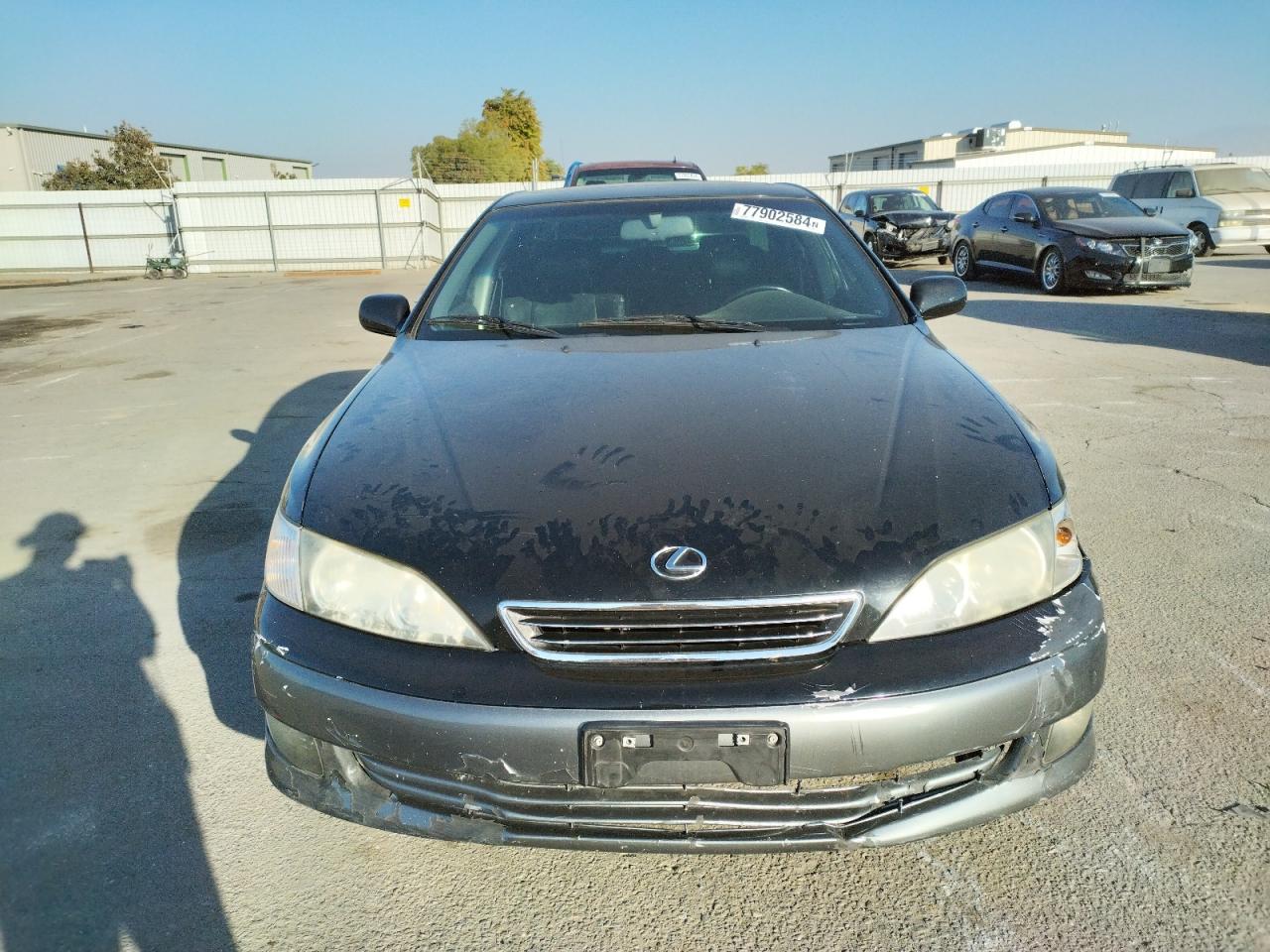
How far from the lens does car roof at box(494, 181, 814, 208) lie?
354cm

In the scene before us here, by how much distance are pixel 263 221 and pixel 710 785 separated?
84.8 ft

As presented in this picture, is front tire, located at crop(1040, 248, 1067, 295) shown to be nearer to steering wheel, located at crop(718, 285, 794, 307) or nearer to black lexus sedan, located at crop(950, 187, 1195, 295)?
black lexus sedan, located at crop(950, 187, 1195, 295)

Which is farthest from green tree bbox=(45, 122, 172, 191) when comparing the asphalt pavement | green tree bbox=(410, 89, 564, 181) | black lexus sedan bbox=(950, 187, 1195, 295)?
the asphalt pavement

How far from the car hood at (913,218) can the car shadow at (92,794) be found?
673 inches

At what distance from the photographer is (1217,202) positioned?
1680cm

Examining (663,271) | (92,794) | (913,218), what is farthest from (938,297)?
(913,218)

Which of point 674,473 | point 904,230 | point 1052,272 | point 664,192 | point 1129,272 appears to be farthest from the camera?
point 904,230

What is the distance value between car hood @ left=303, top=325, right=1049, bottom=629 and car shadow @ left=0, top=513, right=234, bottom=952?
919 mm

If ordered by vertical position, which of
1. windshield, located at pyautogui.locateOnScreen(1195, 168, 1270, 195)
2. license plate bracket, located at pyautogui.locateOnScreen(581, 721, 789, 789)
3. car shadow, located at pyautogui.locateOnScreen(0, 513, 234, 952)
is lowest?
car shadow, located at pyautogui.locateOnScreen(0, 513, 234, 952)

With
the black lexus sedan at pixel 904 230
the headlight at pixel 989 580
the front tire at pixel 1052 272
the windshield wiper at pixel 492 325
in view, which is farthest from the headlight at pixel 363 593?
the black lexus sedan at pixel 904 230

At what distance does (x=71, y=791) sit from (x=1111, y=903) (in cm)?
256

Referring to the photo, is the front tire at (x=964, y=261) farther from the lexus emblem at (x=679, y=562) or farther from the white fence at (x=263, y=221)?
the lexus emblem at (x=679, y=562)

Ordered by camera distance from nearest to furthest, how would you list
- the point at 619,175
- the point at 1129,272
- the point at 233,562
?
the point at 233,562, the point at 619,175, the point at 1129,272

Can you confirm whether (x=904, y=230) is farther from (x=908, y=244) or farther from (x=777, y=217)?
(x=777, y=217)
